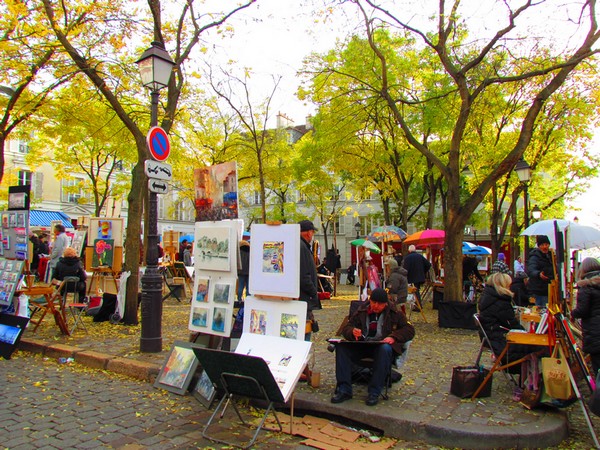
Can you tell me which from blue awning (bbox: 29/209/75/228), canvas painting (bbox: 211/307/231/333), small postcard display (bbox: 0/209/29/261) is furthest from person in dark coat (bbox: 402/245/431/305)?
blue awning (bbox: 29/209/75/228)

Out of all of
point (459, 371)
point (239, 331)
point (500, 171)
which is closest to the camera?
point (459, 371)

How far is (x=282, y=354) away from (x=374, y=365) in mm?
1010

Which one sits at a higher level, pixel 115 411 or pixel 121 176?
pixel 121 176

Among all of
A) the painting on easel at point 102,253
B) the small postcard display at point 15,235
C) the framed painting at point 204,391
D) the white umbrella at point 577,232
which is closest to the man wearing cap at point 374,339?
the framed painting at point 204,391

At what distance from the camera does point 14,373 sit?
6.14 m

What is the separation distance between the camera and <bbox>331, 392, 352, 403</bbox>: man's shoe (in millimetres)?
4748

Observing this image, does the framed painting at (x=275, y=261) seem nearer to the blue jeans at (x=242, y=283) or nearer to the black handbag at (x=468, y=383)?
the black handbag at (x=468, y=383)

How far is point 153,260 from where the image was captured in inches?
279

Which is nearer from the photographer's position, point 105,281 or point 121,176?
point 105,281

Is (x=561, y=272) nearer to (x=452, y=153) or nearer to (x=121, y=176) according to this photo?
(x=452, y=153)

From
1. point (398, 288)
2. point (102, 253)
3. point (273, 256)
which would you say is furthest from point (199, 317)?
point (102, 253)

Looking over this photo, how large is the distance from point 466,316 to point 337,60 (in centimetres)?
1032

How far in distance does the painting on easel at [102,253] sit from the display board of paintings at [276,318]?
6454 millimetres

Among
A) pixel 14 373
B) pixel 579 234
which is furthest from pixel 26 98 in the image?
pixel 579 234
